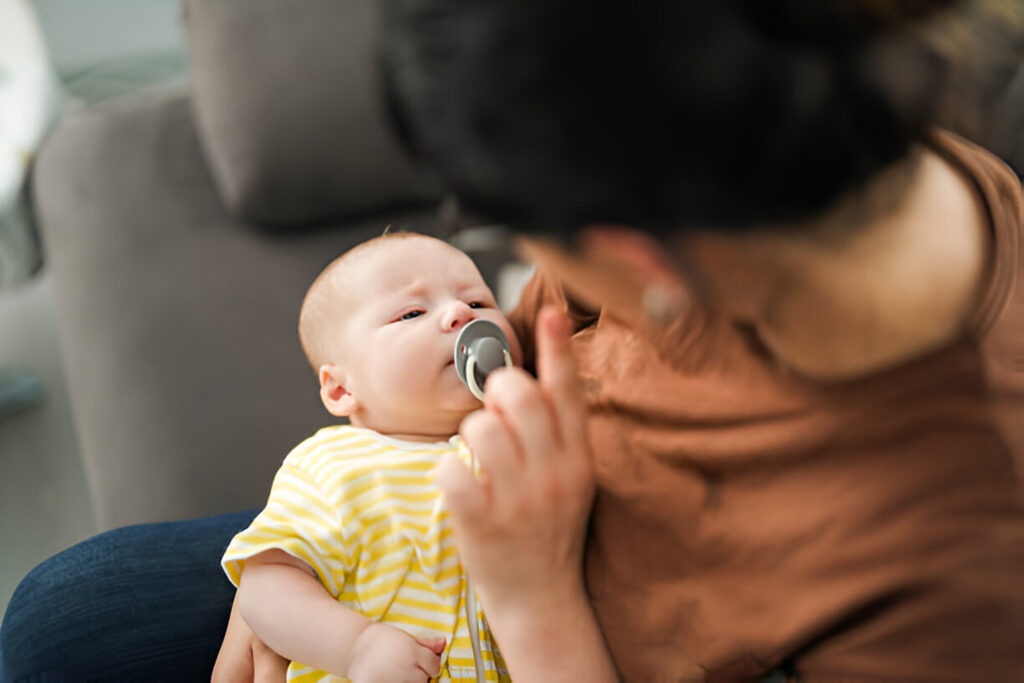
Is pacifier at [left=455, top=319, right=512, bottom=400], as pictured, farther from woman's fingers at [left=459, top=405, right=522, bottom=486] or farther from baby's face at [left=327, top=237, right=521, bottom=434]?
woman's fingers at [left=459, top=405, right=522, bottom=486]

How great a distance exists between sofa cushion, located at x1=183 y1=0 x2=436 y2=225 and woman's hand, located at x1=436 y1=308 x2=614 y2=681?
111 centimetres

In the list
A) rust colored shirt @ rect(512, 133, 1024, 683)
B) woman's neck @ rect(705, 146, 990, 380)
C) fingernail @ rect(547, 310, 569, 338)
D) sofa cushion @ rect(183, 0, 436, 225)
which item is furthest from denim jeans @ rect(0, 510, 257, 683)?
sofa cushion @ rect(183, 0, 436, 225)

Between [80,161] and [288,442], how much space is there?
849 mm

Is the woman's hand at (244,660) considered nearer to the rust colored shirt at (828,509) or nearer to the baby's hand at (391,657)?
the baby's hand at (391,657)

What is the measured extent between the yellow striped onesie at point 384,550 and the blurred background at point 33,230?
1.24 m

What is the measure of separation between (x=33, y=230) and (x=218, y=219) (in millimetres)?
490

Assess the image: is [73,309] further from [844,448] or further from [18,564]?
[844,448]

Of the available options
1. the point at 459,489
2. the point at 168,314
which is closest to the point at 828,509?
the point at 459,489

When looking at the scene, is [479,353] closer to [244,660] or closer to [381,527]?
[381,527]

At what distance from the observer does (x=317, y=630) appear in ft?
2.71

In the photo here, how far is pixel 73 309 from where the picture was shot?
1.71 meters

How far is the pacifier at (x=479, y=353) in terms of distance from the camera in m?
0.92

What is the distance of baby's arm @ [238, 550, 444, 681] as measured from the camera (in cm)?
80

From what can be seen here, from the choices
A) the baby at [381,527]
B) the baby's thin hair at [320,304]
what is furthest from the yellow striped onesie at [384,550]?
the baby's thin hair at [320,304]
